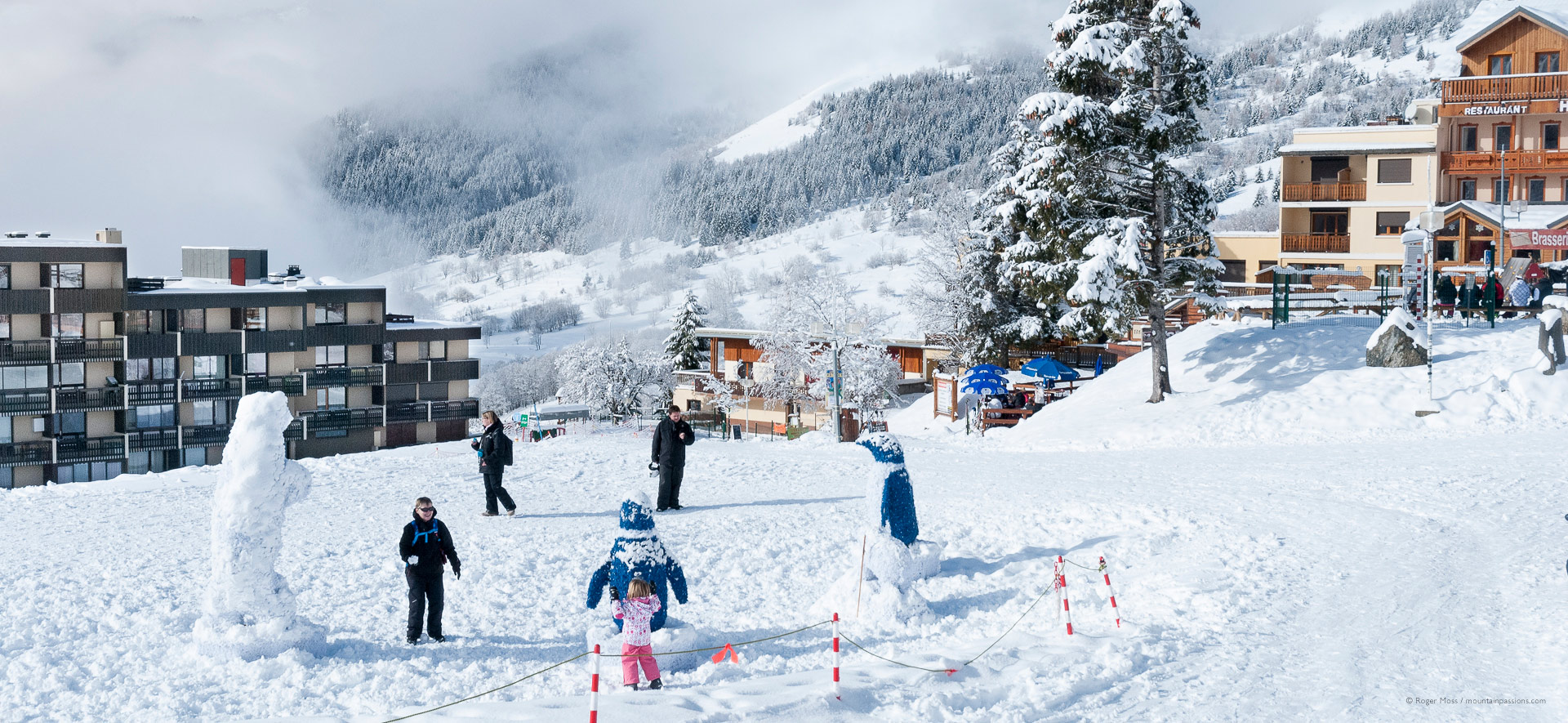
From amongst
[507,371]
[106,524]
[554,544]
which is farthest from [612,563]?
[507,371]

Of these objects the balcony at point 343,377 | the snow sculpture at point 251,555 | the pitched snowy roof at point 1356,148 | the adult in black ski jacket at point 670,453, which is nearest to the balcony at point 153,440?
the balcony at point 343,377

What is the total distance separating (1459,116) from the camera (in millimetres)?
48500

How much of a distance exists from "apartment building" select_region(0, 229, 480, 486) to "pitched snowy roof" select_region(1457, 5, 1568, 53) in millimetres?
48872

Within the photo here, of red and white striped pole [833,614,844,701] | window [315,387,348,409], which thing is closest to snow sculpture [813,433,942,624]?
red and white striped pole [833,614,844,701]

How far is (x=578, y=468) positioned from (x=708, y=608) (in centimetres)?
989

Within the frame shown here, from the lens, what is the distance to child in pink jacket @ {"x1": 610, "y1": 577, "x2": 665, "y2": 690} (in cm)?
970

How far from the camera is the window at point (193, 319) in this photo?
51.8m

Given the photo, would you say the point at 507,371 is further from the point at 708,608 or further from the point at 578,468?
the point at 708,608

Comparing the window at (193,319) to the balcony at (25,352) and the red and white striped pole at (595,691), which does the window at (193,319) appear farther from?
the red and white striped pole at (595,691)

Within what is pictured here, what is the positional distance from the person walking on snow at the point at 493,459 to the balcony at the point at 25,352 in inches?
1592

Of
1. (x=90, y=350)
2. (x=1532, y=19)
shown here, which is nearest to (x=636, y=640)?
(x=90, y=350)

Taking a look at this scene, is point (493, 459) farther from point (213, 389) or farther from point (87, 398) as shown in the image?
point (213, 389)

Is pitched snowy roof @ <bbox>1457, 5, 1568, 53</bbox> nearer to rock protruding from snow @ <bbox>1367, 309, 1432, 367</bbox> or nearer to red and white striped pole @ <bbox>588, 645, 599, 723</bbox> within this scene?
rock protruding from snow @ <bbox>1367, 309, 1432, 367</bbox>

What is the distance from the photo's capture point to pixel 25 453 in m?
47.8
